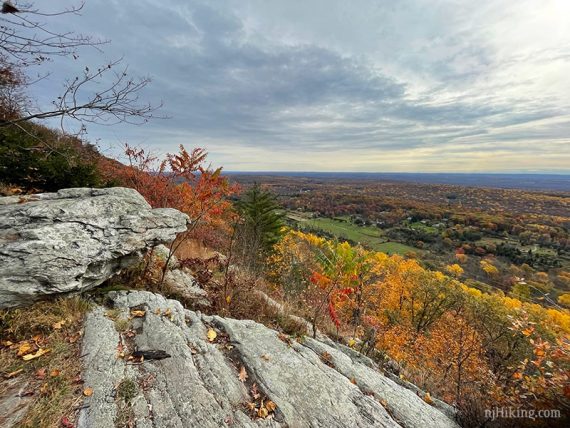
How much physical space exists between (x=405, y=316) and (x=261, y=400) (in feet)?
99.9

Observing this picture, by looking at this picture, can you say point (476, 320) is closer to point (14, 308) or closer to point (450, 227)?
point (14, 308)

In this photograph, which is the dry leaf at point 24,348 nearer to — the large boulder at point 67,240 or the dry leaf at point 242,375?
the large boulder at point 67,240

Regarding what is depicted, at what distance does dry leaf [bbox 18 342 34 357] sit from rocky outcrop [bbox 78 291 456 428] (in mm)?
559

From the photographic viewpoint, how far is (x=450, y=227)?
82375mm

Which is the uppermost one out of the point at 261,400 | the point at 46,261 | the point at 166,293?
the point at 46,261

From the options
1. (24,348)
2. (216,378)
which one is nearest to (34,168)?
(24,348)

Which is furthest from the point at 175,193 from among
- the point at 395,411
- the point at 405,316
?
the point at 405,316

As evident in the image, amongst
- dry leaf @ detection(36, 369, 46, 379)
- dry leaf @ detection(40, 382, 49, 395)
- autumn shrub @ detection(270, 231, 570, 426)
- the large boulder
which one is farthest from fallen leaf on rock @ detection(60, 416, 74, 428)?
autumn shrub @ detection(270, 231, 570, 426)

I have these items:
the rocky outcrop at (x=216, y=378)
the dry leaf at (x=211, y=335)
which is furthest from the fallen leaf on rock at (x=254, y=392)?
the dry leaf at (x=211, y=335)

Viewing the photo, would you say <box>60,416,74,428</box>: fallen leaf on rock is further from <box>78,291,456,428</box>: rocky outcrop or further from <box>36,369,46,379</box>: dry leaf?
<box>36,369,46,379</box>: dry leaf

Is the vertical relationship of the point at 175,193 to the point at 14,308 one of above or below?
above

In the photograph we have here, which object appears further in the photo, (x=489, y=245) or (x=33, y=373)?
(x=489, y=245)

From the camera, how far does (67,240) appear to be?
4.01m

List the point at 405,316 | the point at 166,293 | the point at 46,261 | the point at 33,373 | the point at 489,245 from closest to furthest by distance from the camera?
the point at 33,373, the point at 46,261, the point at 166,293, the point at 405,316, the point at 489,245
